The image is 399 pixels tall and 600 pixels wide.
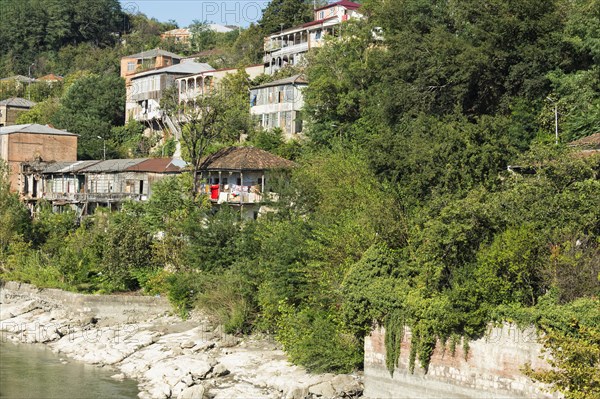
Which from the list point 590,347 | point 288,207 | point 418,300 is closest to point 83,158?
point 288,207

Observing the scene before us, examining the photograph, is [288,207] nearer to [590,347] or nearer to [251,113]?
[590,347]

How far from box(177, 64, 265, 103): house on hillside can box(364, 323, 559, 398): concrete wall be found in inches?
1610

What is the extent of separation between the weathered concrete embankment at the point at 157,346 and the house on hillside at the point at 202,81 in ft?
81.1

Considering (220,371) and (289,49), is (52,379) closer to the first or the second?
(220,371)

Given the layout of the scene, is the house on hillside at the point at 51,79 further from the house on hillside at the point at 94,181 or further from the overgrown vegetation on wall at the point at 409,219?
the overgrown vegetation on wall at the point at 409,219

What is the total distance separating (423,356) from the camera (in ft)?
80.9

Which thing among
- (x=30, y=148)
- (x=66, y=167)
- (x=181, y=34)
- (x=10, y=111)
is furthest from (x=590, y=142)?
(x=181, y=34)

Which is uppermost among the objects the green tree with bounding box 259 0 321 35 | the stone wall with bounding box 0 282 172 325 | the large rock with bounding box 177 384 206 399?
the green tree with bounding box 259 0 321 35

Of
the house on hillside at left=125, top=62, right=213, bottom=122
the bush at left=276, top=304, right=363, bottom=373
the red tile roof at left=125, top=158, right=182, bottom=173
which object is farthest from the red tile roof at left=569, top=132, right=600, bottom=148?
the house on hillside at left=125, top=62, right=213, bottom=122

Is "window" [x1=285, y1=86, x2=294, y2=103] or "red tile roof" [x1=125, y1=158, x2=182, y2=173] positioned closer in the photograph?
"red tile roof" [x1=125, y1=158, x2=182, y2=173]

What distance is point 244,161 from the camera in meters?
44.7

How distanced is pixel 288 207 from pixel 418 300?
11.5 m

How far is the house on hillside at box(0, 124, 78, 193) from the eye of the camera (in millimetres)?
59344

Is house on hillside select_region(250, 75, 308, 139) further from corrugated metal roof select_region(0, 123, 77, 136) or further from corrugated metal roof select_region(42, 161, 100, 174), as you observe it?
corrugated metal roof select_region(0, 123, 77, 136)
